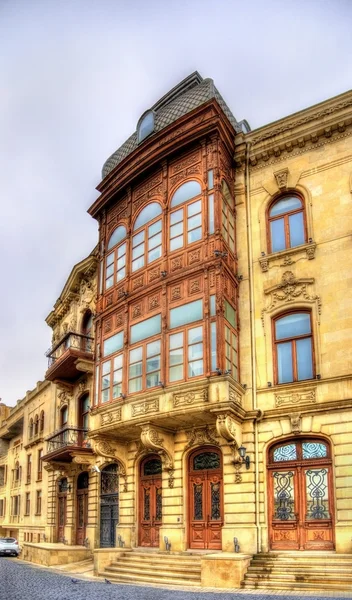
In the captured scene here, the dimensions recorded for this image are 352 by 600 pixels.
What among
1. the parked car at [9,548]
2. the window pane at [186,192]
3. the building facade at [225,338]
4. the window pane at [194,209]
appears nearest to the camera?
the building facade at [225,338]

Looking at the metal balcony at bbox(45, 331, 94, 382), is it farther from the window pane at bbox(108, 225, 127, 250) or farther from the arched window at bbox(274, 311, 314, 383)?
the arched window at bbox(274, 311, 314, 383)

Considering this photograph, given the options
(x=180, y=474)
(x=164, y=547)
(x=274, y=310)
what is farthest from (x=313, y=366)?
(x=164, y=547)

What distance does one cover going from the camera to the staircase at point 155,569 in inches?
660

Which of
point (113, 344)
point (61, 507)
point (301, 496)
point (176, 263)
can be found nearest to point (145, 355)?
point (113, 344)

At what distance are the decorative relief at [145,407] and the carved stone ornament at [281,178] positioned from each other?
7.95m

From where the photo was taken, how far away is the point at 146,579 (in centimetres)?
1730

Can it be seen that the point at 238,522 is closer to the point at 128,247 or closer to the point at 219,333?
the point at 219,333

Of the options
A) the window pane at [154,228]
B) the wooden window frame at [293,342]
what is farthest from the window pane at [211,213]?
the wooden window frame at [293,342]

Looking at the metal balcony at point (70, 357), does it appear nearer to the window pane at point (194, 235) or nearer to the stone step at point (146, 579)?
the window pane at point (194, 235)

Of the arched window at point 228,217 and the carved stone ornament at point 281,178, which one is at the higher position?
the carved stone ornament at point 281,178

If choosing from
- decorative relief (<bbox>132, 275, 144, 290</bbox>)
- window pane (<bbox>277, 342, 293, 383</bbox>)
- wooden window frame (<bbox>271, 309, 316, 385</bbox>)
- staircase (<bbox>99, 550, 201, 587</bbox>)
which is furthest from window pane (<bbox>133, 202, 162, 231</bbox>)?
staircase (<bbox>99, 550, 201, 587</bbox>)

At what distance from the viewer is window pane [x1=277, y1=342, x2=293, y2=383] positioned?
60.3 feet

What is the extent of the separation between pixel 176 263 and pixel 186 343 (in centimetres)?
283

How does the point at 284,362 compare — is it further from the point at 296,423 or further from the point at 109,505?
the point at 109,505
